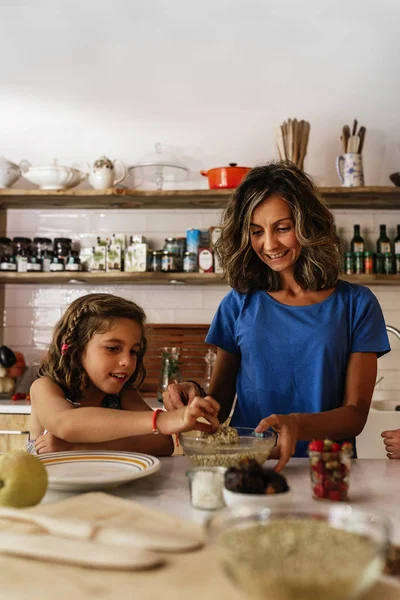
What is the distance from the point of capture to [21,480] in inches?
39.9

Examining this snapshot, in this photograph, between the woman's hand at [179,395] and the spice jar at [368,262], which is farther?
the spice jar at [368,262]

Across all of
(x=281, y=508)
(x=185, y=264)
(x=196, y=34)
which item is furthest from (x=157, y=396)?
(x=281, y=508)

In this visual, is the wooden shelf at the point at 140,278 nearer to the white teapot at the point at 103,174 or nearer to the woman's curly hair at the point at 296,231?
the white teapot at the point at 103,174

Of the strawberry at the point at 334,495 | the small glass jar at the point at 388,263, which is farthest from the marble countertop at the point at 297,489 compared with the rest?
the small glass jar at the point at 388,263

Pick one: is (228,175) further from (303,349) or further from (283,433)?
(283,433)

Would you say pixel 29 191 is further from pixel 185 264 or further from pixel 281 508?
pixel 281 508

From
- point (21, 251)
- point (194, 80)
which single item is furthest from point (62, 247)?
point (194, 80)

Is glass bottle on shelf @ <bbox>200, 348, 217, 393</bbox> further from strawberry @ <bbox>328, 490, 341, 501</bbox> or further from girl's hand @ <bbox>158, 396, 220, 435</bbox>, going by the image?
strawberry @ <bbox>328, 490, 341, 501</bbox>

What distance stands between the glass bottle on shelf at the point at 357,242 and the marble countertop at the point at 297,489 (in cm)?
234

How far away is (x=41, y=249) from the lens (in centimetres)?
382

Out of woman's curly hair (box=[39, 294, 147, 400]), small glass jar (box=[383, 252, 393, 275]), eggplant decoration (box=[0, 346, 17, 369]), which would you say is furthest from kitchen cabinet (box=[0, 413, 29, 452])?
small glass jar (box=[383, 252, 393, 275])

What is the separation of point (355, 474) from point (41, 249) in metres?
2.78

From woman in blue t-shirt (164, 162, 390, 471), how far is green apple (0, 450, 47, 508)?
2.08 feet

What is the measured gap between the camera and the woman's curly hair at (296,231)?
70.7 inches
